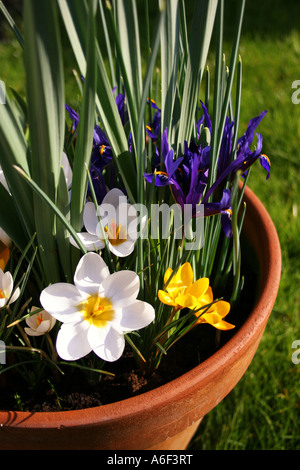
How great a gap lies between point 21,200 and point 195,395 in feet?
1.06

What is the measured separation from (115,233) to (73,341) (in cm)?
15

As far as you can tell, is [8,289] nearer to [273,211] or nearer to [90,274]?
[90,274]

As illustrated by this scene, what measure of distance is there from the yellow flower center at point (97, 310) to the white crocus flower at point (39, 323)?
0.15 ft

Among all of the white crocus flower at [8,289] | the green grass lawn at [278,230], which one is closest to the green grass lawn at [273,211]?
the green grass lawn at [278,230]

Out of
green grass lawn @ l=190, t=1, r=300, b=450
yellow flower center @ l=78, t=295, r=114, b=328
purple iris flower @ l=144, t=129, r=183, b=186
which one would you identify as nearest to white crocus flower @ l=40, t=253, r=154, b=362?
yellow flower center @ l=78, t=295, r=114, b=328

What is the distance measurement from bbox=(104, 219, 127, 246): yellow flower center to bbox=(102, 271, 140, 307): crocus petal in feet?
0.19

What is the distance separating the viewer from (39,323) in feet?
2.04

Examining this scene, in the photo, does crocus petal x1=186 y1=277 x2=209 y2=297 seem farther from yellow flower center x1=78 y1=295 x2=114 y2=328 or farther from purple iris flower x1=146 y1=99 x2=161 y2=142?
purple iris flower x1=146 y1=99 x2=161 y2=142

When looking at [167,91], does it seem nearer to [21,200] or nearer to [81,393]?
[21,200]

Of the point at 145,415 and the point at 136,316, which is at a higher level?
the point at 136,316

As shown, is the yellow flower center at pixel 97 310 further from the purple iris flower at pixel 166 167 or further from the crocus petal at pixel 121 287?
the purple iris flower at pixel 166 167

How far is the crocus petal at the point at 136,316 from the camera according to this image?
0.58 m

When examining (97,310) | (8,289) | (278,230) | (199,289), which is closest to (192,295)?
(199,289)
